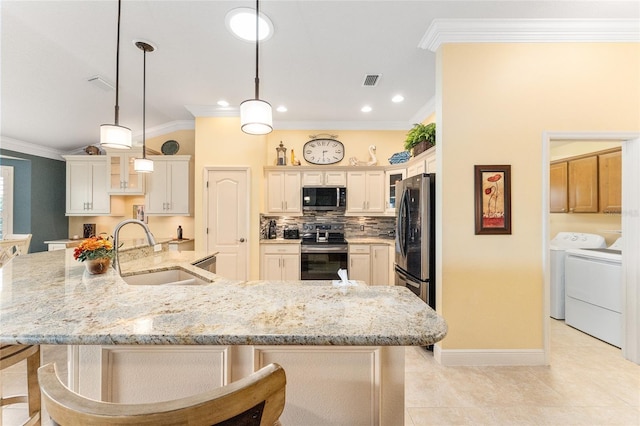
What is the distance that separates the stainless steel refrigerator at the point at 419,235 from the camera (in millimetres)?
2555

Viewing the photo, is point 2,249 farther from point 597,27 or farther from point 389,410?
point 597,27

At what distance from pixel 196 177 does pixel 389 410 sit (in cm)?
395

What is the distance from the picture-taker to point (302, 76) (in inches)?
122

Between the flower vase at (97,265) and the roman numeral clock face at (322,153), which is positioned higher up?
the roman numeral clock face at (322,153)

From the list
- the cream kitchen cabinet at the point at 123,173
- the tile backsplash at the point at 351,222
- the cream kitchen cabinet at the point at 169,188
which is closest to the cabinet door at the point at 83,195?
the cream kitchen cabinet at the point at 123,173

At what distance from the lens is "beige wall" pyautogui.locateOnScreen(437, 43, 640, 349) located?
234cm

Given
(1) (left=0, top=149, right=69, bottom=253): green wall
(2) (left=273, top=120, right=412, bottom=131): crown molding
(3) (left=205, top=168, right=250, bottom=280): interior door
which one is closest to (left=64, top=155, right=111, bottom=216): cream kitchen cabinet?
(1) (left=0, top=149, right=69, bottom=253): green wall

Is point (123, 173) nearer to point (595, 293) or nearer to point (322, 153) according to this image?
point (322, 153)

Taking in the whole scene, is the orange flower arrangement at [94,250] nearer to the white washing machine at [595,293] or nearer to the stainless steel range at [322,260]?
the stainless steel range at [322,260]

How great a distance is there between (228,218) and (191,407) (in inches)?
149

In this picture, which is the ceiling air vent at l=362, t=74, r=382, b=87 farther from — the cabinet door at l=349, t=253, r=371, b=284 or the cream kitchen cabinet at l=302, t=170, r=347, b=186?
the cabinet door at l=349, t=253, r=371, b=284

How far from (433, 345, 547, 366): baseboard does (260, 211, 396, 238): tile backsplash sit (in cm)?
256

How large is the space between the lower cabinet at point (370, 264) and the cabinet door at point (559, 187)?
8.39ft

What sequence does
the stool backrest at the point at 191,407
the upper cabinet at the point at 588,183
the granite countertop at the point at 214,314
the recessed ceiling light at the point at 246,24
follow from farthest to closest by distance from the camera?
the upper cabinet at the point at 588,183 < the recessed ceiling light at the point at 246,24 < the granite countertop at the point at 214,314 < the stool backrest at the point at 191,407
